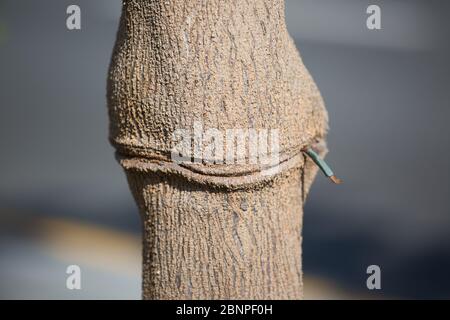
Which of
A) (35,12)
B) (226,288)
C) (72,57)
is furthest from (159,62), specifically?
(35,12)

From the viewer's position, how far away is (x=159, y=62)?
2.68 ft

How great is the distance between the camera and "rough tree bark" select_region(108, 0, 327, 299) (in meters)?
0.81

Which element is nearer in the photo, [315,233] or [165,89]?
[165,89]

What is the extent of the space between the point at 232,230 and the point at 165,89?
0.60 ft

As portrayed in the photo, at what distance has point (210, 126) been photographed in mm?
813

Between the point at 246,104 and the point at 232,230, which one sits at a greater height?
the point at 246,104

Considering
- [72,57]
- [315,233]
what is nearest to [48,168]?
[72,57]

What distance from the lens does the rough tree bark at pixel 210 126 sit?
809mm

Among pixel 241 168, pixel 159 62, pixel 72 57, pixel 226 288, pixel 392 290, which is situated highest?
pixel 72 57

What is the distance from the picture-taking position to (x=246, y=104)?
814 millimetres

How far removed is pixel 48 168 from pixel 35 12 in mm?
1182

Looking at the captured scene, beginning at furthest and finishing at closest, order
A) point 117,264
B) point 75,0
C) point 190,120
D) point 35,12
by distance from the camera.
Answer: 1. point 35,12
2. point 75,0
3. point 117,264
4. point 190,120
